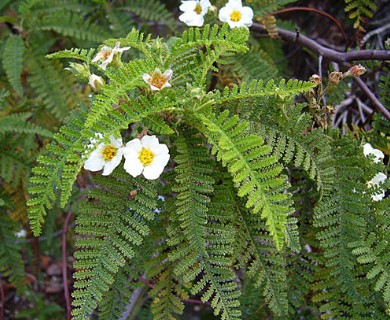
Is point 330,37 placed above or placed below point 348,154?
above

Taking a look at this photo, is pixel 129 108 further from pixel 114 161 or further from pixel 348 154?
pixel 348 154

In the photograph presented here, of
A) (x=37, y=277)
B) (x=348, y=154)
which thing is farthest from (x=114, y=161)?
(x=37, y=277)

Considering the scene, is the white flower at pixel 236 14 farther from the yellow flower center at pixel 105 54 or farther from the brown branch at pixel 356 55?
the yellow flower center at pixel 105 54

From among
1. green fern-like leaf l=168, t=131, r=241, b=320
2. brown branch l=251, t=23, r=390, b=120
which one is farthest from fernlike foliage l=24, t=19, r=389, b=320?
brown branch l=251, t=23, r=390, b=120

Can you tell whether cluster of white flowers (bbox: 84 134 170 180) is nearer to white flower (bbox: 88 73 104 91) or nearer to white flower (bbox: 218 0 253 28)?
white flower (bbox: 88 73 104 91)

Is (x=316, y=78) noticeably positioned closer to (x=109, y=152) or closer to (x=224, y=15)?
(x=224, y=15)

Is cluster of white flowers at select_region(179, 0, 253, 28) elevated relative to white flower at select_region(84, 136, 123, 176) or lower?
elevated

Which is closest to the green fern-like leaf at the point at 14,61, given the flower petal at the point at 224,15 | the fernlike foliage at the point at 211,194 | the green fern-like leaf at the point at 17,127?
the green fern-like leaf at the point at 17,127
